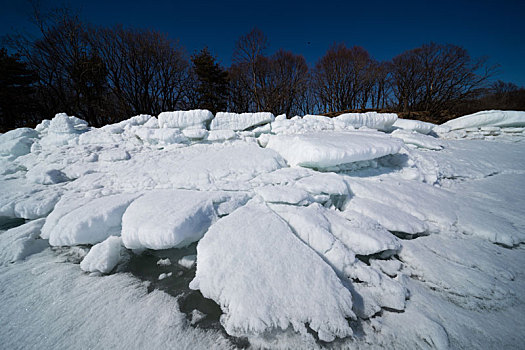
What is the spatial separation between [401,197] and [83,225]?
2908mm

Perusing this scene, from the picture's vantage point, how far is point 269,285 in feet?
2.98

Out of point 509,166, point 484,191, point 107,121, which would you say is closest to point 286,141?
point 484,191

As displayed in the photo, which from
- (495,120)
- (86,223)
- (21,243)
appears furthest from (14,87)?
(495,120)

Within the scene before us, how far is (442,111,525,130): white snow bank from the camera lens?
444cm

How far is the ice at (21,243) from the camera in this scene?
1.29m

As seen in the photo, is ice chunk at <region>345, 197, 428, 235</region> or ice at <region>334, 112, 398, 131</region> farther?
ice at <region>334, 112, 398, 131</region>

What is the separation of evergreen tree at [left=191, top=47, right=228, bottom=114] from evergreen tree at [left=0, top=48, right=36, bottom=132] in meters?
8.29

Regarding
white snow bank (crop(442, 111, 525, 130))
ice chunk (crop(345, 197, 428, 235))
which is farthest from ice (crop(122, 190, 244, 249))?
white snow bank (crop(442, 111, 525, 130))

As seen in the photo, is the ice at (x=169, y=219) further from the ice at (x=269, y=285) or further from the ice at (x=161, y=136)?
the ice at (x=161, y=136)

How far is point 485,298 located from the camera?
38.0 inches

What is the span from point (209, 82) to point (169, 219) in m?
11.7

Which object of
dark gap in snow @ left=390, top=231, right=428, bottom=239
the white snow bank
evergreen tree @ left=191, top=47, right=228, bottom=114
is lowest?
dark gap in snow @ left=390, top=231, right=428, bottom=239

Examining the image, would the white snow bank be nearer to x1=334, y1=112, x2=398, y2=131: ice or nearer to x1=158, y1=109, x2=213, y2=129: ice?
x1=334, y1=112, x2=398, y2=131: ice

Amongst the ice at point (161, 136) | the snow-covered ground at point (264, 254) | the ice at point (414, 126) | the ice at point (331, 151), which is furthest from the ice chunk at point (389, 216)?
the ice at point (414, 126)
